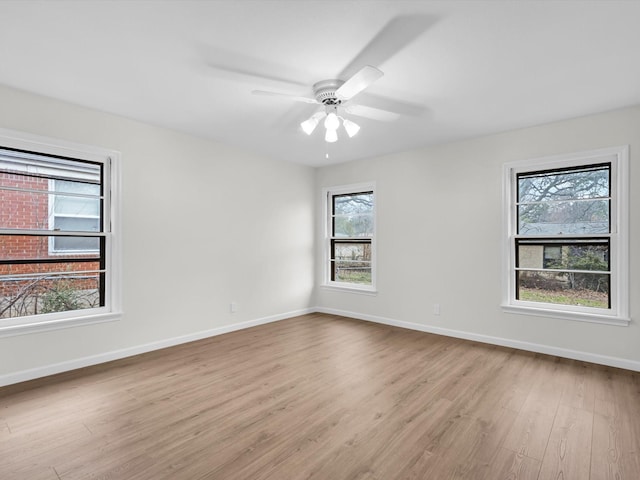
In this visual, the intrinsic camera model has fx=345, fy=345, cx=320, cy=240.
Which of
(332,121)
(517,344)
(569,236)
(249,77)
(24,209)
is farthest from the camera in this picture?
(517,344)

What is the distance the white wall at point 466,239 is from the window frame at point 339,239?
3.8 inches

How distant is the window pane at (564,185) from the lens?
3.51 meters

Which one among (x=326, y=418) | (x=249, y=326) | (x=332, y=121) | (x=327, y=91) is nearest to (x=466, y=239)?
(x=332, y=121)

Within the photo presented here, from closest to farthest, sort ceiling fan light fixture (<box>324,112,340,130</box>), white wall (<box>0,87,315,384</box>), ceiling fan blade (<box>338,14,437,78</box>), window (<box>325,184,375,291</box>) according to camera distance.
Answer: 1. ceiling fan blade (<box>338,14,437,78</box>)
2. ceiling fan light fixture (<box>324,112,340,130</box>)
3. white wall (<box>0,87,315,384</box>)
4. window (<box>325,184,375,291</box>)

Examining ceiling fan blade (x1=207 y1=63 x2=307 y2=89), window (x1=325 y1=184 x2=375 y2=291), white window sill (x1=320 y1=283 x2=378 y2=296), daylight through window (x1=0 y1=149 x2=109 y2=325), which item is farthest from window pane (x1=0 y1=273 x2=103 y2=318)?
window (x1=325 y1=184 x2=375 y2=291)

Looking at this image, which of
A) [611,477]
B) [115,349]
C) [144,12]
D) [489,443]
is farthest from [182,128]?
[611,477]

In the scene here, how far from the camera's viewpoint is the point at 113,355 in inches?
136

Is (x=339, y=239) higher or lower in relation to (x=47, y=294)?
higher

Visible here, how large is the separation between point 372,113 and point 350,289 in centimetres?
285

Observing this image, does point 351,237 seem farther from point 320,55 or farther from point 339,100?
point 320,55

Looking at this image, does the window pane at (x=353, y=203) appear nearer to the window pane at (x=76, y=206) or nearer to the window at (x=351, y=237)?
the window at (x=351, y=237)

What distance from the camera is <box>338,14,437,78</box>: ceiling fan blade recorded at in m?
1.98

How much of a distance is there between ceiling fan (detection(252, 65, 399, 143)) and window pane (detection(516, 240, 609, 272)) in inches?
84.6

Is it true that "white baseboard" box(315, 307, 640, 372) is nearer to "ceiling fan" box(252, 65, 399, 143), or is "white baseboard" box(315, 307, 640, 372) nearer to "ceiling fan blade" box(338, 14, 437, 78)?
"ceiling fan" box(252, 65, 399, 143)
